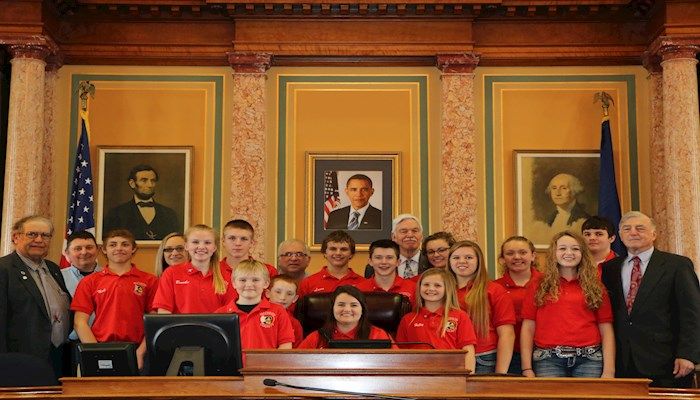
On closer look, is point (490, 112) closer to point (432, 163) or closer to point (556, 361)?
point (432, 163)

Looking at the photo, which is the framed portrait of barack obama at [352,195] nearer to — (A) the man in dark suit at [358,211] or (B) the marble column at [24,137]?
(A) the man in dark suit at [358,211]

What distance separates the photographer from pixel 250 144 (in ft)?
34.9

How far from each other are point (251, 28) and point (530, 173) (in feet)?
11.3

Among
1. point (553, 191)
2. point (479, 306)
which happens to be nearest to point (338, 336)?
point (479, 306)

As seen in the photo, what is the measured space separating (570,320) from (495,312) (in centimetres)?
49

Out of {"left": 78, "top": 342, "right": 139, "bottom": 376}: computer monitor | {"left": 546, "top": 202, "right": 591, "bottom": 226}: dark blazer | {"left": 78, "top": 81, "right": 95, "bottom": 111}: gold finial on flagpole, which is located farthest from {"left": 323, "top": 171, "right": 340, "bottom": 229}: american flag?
{"left": 78, "top": 342, "right": 139, "bottom": 376}: computer monitor

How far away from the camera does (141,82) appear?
1105cm

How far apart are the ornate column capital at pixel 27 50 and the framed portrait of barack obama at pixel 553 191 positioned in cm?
522

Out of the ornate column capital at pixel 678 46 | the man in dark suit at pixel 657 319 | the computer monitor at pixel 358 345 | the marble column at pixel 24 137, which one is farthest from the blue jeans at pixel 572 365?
the marble column at pixel 24 137

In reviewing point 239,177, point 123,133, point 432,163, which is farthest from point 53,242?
point 432,163

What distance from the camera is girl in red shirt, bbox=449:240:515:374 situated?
6172 millimetres

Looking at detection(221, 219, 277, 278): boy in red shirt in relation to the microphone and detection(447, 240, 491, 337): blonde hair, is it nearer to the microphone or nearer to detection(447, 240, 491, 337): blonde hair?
detection(447, 240, 491, 337): blonde hair

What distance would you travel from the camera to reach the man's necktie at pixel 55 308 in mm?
6559

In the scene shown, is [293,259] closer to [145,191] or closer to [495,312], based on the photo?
[495,312]
